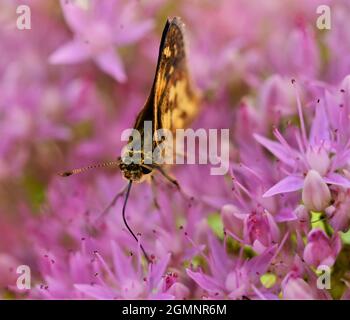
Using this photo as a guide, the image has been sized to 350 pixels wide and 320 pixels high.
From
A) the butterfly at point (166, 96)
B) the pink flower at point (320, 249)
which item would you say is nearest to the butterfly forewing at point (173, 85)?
the butterfly at point (166, 96)

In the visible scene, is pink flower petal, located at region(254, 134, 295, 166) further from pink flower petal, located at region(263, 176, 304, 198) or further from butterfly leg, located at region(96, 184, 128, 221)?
butterfly leg, located at region(96, 184, 128, 221)

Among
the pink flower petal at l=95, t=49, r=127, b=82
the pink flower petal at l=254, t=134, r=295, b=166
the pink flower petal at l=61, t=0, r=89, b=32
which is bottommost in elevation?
the pink flower petal at l=254, t=134, r=295, b=166

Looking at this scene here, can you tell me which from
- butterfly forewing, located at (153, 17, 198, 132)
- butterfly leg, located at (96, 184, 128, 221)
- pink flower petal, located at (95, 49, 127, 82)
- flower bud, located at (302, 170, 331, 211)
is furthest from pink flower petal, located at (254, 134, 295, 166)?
pink flower petal, located at (95, 49, 127, 82)

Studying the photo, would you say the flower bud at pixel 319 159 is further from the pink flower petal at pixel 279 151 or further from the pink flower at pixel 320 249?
the pink flower at pixel 320 249

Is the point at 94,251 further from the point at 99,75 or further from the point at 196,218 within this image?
the point at 99,75

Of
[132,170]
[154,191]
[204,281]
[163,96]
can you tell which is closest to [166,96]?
[163,96]

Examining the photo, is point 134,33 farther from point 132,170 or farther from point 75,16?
point 132,170
